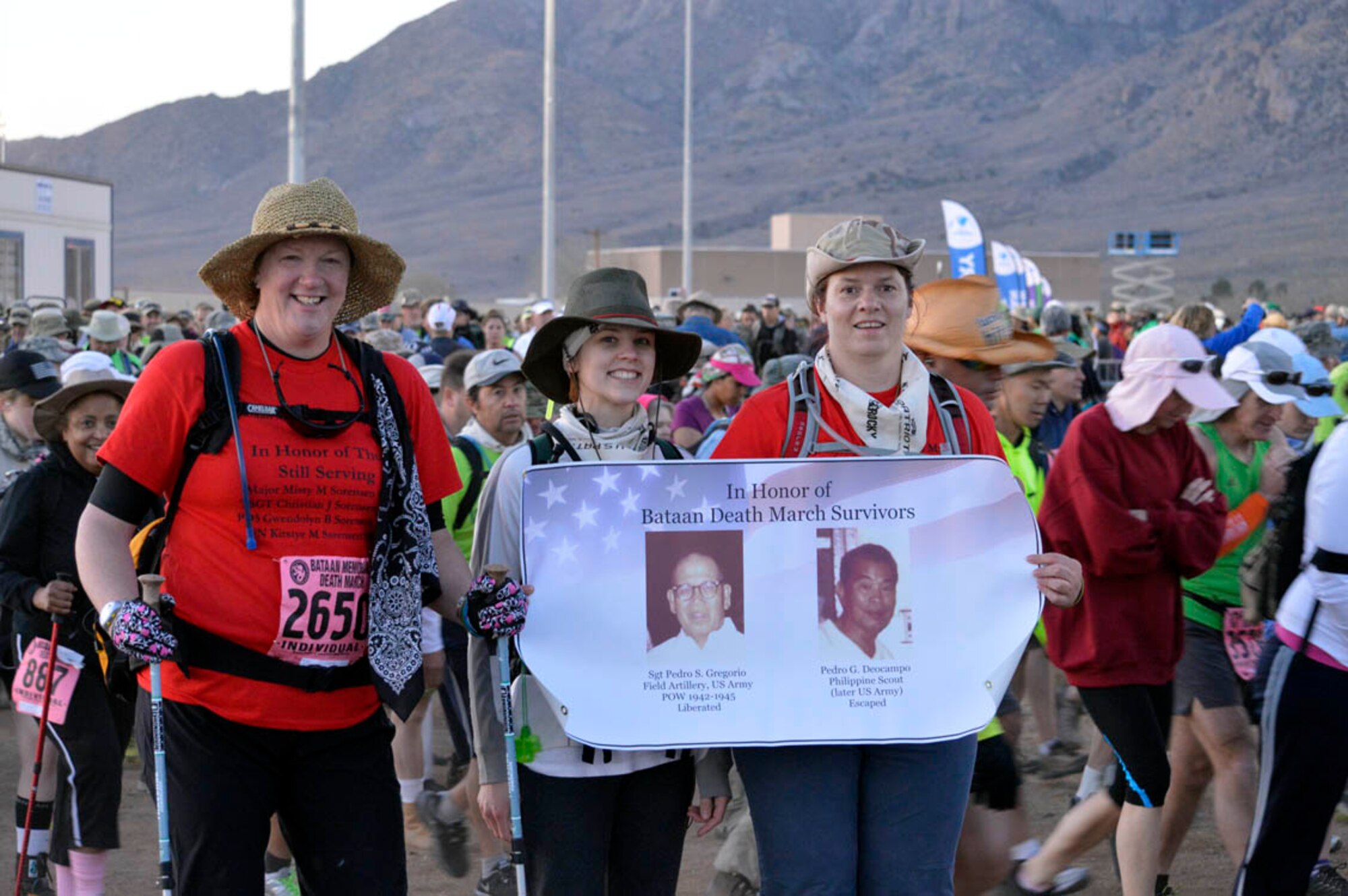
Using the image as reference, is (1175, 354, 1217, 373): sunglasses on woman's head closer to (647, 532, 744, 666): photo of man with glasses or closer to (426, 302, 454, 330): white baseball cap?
(647, 532, 744, 666): photo of man with glasses

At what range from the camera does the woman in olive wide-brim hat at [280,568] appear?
343cm

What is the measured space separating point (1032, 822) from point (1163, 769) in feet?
6.86

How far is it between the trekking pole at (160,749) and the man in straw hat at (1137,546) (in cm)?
277

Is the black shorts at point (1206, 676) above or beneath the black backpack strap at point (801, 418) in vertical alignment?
beneath

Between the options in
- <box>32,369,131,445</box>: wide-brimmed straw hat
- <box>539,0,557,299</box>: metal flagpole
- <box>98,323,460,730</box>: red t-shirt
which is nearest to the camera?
<box>98,323,460,730</box>: red t-shirt

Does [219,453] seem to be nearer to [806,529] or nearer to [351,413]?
[351,413]

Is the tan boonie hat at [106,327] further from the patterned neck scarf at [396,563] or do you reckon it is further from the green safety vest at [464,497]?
the patterned neck scarf at [396,563]

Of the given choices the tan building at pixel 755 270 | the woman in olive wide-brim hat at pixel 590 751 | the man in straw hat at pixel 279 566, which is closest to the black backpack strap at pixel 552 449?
the woman in olive wide-brim hat at pixel 590 751

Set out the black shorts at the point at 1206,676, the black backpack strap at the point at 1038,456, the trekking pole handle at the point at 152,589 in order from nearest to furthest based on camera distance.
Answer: the trekking pole handle at the point at 152,589
the black shorts at the point at 1206,676
the black backpack strap at the point at 1038,456

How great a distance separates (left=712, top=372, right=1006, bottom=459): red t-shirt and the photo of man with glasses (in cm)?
22

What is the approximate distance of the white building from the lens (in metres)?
34.8

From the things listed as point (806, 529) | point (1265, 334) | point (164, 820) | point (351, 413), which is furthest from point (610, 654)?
point (1265, 334)

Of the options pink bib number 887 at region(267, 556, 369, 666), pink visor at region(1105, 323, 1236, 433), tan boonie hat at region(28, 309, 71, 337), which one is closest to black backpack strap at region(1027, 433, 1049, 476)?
pink visor at region(1105, 323, 1236, 433)

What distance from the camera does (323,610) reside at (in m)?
3.50
